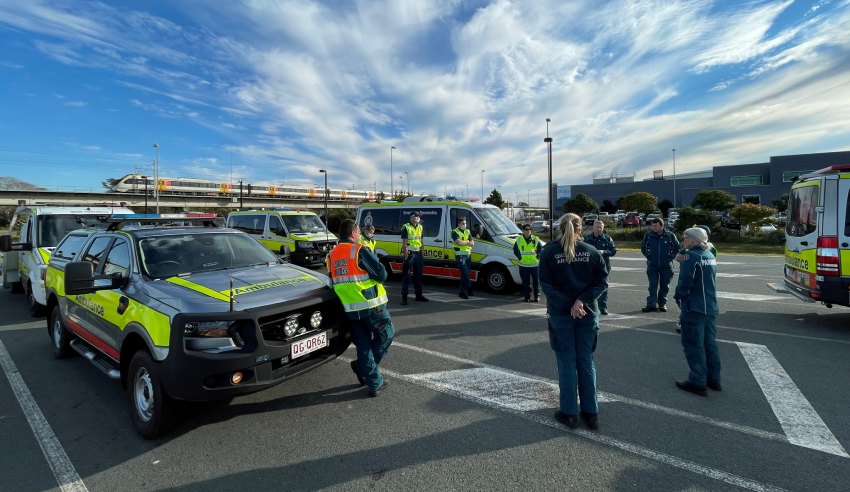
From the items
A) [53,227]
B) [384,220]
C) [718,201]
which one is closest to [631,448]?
[384,220]

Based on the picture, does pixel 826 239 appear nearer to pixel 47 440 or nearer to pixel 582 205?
pixel 47 440

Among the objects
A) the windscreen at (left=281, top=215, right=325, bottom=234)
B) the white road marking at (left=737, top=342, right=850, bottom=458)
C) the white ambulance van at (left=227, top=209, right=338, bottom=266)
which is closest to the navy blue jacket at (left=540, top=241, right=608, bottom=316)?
the white road marking at (left=737, top=342, right=850, bottom=458)

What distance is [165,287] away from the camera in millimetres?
3658

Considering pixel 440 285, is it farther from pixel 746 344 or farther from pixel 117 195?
pixel 117 195

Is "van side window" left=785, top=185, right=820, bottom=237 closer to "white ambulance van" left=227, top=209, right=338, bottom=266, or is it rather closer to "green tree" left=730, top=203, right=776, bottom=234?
"white ambulance van" left=227, top=209, right=338, bottom=266

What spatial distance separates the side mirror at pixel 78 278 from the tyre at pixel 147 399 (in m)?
0.79

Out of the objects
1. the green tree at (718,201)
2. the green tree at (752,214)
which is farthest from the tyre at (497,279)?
the green tree at (718,201)

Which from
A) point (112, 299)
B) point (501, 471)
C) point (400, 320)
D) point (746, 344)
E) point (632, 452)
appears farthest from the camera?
point (400, 320)

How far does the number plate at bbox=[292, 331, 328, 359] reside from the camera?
357 centimetres

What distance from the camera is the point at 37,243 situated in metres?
8.20

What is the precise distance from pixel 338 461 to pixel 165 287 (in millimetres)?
2197

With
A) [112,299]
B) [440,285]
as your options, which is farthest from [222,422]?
[440,285]

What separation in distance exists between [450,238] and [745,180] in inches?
2541

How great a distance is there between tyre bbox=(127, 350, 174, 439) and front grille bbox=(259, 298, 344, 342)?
0.87 metres
